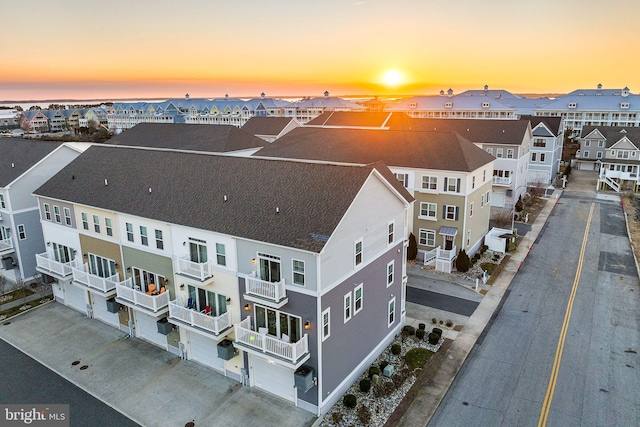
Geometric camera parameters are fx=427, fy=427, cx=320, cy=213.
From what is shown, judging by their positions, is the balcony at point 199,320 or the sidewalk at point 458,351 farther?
the balcony at point 199,320

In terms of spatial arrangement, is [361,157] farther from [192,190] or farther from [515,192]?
[515,192]

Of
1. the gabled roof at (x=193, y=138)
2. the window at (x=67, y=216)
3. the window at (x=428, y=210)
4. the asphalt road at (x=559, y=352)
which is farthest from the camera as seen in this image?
the gabled roof at (x=193, y=138)

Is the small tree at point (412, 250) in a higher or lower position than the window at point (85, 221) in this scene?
lower

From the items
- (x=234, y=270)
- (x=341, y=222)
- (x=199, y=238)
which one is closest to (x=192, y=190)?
(x=199, y=238)

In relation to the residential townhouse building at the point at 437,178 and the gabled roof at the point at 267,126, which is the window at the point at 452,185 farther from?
the gabled roof at the point at 267,126

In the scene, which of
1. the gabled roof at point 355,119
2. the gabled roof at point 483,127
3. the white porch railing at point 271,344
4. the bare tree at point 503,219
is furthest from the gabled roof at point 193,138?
the white porch railing at point 271,344

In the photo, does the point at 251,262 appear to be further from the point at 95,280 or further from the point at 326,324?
the point at 95,280

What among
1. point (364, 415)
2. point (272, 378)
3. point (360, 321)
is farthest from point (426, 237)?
point (272, 378)
